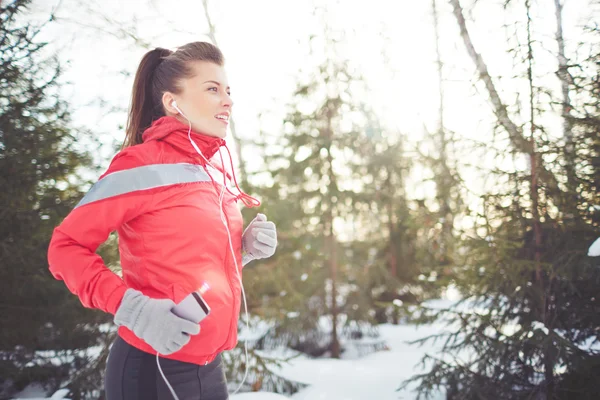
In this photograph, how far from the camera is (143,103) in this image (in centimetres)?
200

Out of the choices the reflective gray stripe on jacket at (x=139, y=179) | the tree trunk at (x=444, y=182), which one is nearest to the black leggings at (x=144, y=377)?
the reflective gray stripe on jacket at (x=139, y=179)

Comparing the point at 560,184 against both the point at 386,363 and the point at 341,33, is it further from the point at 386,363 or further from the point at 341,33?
the point at 341,33

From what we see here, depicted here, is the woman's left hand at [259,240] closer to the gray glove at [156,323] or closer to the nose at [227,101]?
the nose at [227,101]

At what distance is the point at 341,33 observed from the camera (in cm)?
738

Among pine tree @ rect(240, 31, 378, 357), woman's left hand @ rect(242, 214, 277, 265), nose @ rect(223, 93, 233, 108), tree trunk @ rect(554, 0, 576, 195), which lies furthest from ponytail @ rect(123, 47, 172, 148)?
pine tree @ rect(240, 31, 378, 357)

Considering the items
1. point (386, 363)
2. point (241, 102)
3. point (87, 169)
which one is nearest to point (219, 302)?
point (87, 169)

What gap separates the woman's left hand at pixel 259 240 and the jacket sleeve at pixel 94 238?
57cm

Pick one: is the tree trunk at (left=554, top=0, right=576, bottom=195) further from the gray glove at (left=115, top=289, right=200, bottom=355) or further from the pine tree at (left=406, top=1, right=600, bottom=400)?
the gray glove at (left=115, top=289, right=200, bottom=355)

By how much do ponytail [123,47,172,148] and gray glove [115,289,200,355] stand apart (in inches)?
35.9

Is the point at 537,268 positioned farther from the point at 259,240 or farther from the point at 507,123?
the point at 259,240

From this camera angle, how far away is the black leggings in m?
→ 1.54

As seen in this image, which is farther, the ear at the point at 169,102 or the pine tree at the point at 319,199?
the pine tree at the point at 319,199

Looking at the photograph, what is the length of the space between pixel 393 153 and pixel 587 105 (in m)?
6.01

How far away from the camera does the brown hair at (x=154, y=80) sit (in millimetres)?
1901
